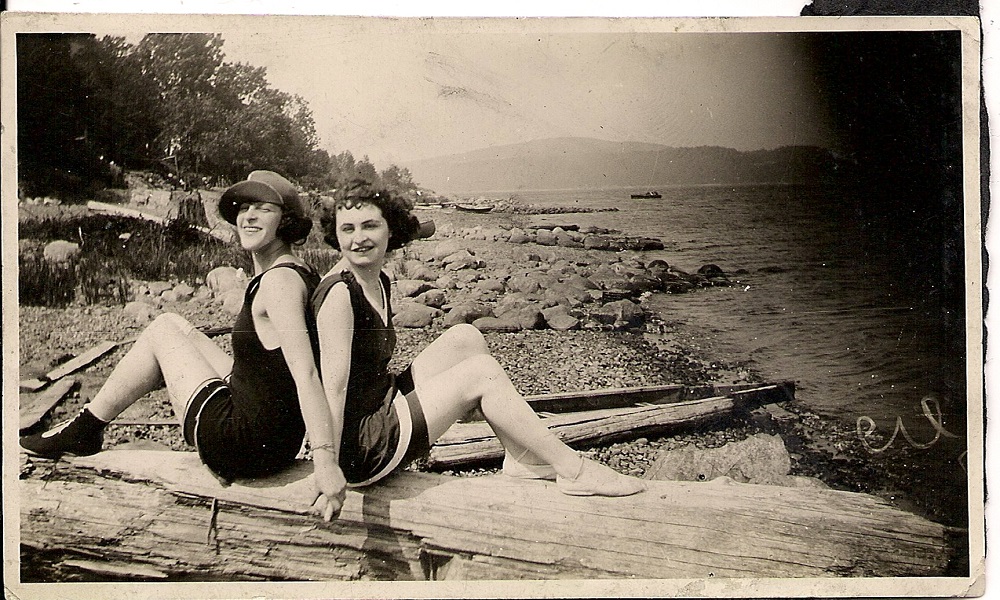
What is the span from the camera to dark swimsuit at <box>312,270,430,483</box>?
10.0 feet

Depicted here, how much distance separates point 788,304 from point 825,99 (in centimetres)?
82

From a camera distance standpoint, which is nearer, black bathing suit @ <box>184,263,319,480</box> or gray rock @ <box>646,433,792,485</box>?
black bathing suit @ <box>184,263,319,480</box>

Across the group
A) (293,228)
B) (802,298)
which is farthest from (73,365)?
(802,298)

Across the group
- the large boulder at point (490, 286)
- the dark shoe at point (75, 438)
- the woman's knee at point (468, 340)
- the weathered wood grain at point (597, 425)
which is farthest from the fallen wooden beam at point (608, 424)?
the dark shoe at point (75, 438)

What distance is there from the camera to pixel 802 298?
3219mm

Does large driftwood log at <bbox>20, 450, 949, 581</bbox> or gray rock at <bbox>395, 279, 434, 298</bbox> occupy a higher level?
gray rock at <bbox>395, 279, 434, 298</bbox>

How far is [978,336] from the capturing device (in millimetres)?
3242

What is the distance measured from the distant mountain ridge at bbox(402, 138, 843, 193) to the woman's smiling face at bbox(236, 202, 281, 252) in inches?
25.3

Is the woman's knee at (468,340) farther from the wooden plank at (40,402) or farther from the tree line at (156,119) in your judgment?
the wooden plank at (40,402)

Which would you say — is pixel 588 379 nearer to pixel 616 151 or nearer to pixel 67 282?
pixel 616 151

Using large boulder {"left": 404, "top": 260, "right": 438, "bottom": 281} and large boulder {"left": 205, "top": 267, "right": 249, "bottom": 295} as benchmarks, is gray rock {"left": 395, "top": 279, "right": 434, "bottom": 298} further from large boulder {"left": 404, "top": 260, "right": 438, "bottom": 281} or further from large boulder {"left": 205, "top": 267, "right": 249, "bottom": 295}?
large boulder {"left": 205, "top": 267, "right": 249, "bottom": 295}

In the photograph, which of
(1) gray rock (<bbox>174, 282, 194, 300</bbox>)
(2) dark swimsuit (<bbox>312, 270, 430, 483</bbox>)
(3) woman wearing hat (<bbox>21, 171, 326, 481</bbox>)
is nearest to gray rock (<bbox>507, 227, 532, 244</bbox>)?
(2) dark swimsuit (<bbox>312, 270, 430, 483</bbox>)

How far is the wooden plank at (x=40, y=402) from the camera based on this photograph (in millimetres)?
3068

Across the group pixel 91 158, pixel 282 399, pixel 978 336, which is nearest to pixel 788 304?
pixel 978 336
